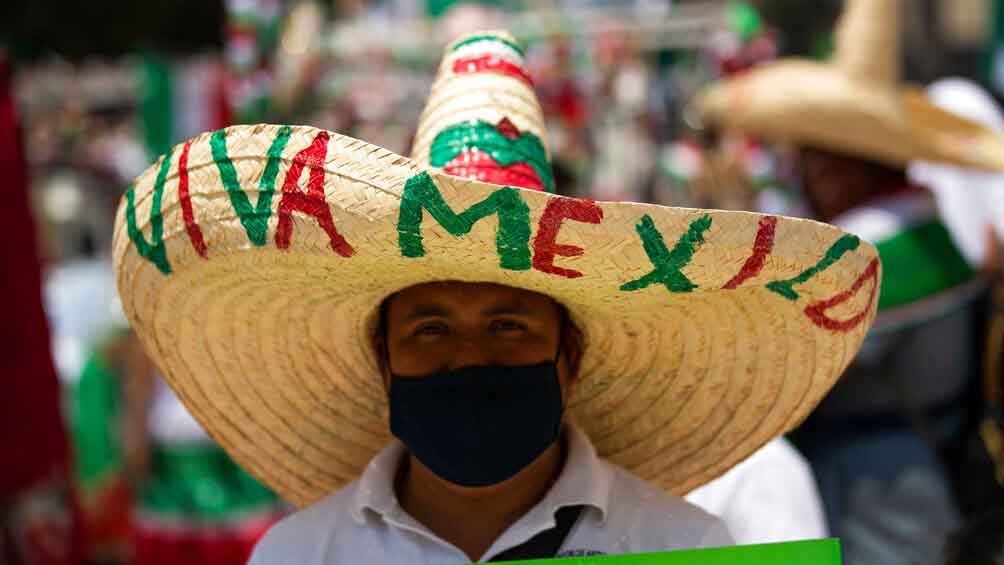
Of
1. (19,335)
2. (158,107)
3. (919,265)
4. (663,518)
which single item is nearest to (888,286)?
(919,265)

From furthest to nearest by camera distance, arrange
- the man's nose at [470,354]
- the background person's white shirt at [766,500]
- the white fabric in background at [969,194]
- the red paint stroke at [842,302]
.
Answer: the white fabric in background at [969,194], the background person's white shirt at [766,500], the man's nose at [470,354], the red paint stroke at [842,302]

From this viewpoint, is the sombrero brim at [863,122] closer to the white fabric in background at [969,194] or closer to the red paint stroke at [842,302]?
the white fabric in background at [969,194]

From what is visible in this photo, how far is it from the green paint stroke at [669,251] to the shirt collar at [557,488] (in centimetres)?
42

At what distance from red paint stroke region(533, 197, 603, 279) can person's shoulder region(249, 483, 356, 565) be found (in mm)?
624

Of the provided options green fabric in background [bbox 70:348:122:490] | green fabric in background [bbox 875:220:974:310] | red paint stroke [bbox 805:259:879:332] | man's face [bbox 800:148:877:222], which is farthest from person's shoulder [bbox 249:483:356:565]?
green fabric in background [bbox 70:348:122:490]

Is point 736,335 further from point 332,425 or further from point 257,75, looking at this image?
point 257,75

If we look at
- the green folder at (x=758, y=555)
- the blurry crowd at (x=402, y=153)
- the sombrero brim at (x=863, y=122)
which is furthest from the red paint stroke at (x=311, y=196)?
the sombrero brim at (x=863, y=122)

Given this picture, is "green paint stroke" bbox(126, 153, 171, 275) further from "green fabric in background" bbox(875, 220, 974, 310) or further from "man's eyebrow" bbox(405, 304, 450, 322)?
"green fabric in background" bbox(875, 220, 974, 310)

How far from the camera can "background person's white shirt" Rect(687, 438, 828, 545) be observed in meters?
2.59

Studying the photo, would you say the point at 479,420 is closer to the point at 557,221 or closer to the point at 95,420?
the point at 557,221

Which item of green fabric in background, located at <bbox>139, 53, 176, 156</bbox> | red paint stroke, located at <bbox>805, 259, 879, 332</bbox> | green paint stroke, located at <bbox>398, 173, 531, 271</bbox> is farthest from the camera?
green fabric in background, located at <bbox>139, 53, 176, 156</bbox>

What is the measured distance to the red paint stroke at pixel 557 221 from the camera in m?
1.57

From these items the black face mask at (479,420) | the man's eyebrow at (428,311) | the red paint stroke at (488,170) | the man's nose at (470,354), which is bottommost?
the black face mask at (479,420)

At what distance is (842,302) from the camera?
1.82 metres
